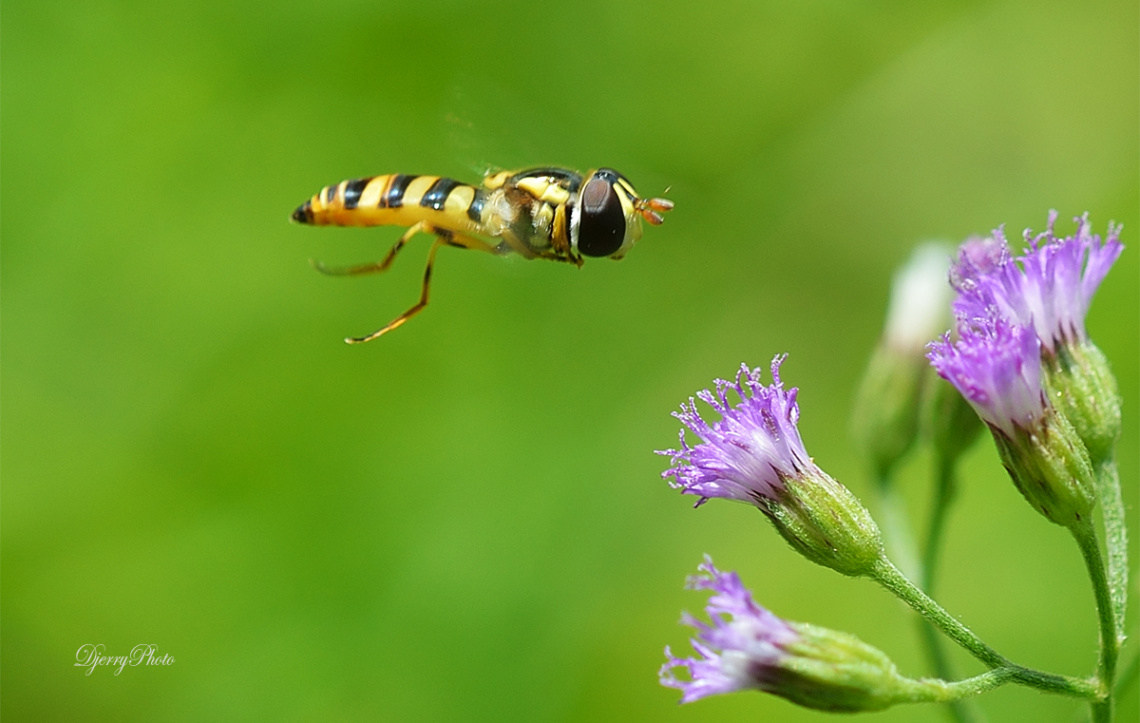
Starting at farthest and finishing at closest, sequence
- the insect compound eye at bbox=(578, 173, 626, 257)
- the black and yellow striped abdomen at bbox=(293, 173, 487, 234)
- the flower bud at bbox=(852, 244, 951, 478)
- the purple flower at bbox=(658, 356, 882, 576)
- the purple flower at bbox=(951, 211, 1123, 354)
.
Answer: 1. the flower bud at bbox=(852, 244, 951, 478)
2. the black and yellow striped abdomen at bbox=(293, 173, 487, 234)
3. the insect compound eye at bbox=(578, 173, 626, 257)
4. the purple flower at bbox=(951, 211, 1123, 354)
5. the purple flower at bbox=(658, 356, 882, 576)

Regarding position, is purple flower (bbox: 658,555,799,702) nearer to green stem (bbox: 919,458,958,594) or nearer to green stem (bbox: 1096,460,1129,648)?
green stem (bbox: 1096,460,1129,648)

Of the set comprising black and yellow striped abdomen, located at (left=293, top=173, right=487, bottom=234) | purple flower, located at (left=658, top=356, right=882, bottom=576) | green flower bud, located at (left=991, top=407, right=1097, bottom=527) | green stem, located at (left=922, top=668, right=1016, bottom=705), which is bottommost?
green stem, located at (left=922, top=668, right=1016, bottom=705)

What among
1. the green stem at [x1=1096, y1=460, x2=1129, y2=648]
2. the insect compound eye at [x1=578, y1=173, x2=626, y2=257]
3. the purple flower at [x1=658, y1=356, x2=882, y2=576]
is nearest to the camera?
the green stem at [x1=1096, y1=460, x2=1129, y2=648]

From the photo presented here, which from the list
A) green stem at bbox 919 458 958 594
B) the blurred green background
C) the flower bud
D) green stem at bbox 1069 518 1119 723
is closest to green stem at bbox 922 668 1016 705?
green stem at bbox 1069 518 1119 723

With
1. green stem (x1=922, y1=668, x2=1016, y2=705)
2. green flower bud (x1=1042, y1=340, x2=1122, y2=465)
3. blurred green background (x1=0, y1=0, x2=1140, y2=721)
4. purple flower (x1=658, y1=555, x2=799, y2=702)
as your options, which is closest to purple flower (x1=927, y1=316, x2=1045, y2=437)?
green flower bud (x1=1042, y1=340, x2=1122, y2=465)

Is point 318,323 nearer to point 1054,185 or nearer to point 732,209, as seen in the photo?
point 732,209

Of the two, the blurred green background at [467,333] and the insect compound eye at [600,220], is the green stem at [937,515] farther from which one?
the blurred green background at [467,333]

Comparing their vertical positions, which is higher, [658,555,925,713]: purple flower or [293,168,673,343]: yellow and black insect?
[293,168,673,343]: yellow and black insect

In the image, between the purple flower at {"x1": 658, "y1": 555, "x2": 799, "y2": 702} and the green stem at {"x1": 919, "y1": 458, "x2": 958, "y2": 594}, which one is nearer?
the purple flower at {"x1": 658, "y1": 555, "x2": 799, "y2": 702}
